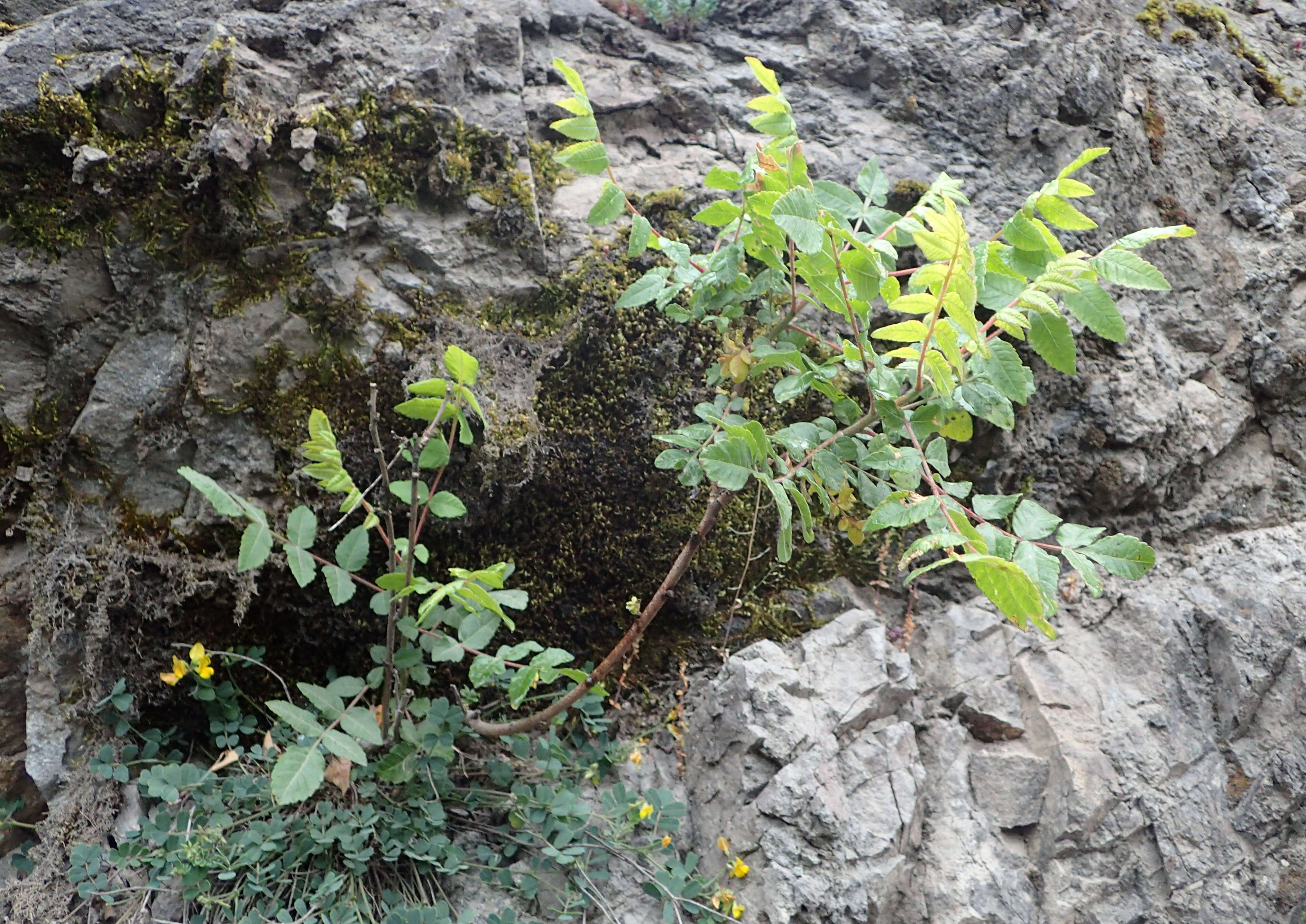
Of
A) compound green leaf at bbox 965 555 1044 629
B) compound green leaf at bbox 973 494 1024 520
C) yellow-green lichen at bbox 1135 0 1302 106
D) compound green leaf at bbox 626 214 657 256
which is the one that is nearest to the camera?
compound green leaf at bbox 965 555 1044 629

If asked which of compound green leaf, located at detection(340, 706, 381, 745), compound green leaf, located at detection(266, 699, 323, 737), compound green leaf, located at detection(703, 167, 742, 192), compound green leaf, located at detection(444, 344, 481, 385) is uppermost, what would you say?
compound green leaf, located at detection(703, 167, 742, 192)

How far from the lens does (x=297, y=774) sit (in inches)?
66.2

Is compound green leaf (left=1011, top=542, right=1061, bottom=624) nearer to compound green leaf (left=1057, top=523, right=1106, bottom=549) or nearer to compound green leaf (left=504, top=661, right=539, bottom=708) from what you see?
compound green leaf (left=1057, top=523, right=1106, bottom=549)

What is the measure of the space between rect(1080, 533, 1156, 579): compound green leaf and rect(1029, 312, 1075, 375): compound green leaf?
32 centimetres

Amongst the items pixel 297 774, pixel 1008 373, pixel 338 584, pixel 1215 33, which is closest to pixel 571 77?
pixel 1008 373

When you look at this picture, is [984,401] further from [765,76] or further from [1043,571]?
[765,76]

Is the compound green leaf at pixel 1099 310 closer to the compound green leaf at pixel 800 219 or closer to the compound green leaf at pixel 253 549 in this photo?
the compound green leaf at pixel 800 219

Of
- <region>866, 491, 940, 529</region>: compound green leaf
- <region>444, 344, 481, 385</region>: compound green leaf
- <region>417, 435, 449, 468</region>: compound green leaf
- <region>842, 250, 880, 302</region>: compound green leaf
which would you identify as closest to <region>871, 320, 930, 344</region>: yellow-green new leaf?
<region>842, 250, 880, 302</region>: compound green leaf

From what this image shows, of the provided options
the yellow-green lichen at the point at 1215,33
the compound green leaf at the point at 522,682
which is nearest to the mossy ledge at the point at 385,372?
the compound green leaf at the point at 522,682

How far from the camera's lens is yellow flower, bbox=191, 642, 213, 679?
2082 millimetres

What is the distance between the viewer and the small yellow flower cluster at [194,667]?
208cm

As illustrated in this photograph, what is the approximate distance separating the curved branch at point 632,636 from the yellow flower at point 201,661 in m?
0.70

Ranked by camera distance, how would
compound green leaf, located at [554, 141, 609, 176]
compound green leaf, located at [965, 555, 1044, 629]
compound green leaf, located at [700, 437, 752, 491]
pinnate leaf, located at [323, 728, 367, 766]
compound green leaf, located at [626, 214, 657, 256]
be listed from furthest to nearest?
compound green leaf, located at [626, 214, 657, 256] → compound green leaf, located at [554, 141, 609, 176] → pinnate leaf, located at [323, 728, 367, 766] → compound green leaf, located at [700, 437, 752, 491] → compound green leaf, located at [965, 555, 1044, 629]

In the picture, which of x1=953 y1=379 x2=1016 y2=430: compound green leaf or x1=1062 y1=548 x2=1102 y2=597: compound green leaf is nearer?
x1=1062 y1=548 x2=1102 y2=597: compound green leaf
